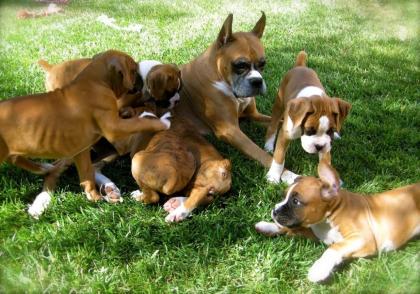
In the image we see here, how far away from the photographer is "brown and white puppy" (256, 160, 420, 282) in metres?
3.88

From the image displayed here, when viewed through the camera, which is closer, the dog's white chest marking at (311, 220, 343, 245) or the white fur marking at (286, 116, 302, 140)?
the dog's white chest marking at (311, 220, 343, 245)

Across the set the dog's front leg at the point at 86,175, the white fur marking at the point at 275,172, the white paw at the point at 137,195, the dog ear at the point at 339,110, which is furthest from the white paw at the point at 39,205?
the dog ear at the point at 339,110

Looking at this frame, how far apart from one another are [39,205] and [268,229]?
A: 7.04 feet

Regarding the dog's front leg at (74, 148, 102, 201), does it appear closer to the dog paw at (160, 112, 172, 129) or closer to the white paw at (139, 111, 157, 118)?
the white paw at (139, 111, 157, 118)

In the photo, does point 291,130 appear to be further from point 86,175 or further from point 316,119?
point 86,175

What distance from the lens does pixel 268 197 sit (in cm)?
485

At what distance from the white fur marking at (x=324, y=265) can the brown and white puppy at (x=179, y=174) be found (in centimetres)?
124

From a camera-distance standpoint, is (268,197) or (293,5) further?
(293,5)

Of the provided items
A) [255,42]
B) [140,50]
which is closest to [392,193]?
[255,42]

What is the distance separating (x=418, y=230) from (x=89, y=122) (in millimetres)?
3100

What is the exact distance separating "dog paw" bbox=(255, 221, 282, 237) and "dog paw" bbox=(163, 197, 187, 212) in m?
0.76

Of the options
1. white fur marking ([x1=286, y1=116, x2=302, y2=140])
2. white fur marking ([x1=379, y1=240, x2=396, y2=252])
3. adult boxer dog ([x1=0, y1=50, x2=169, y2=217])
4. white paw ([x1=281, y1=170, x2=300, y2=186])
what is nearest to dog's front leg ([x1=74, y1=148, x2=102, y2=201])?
adult boxer dog ([x1=0, y1=50, x2=169, y2=217])

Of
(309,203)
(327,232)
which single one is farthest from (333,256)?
(309,203)

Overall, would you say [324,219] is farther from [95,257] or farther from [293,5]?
[293,5]
